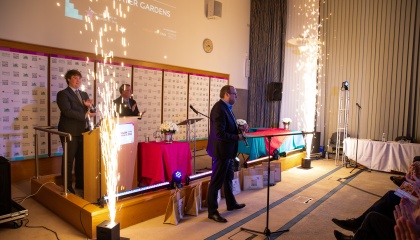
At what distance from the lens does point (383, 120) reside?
7.21 meters

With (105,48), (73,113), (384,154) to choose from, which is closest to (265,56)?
(384,154)

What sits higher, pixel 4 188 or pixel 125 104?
pixel 125 104

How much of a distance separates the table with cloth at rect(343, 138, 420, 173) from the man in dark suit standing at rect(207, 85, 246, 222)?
4491 millimetres

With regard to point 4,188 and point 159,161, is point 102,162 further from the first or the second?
point 4,188

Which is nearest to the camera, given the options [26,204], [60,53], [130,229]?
[130,229]

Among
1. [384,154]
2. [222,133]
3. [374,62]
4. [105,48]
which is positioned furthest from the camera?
[374,62]

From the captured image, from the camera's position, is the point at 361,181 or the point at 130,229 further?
the point at 361,181

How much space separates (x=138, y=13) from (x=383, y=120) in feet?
21.1

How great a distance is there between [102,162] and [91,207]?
0.54 meters

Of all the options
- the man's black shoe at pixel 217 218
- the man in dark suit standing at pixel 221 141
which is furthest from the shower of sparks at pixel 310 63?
Result: the man's black shoe at pixel 217 218

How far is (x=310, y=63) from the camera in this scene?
8422mm

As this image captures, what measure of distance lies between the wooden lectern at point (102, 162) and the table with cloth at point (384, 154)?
17.3ft

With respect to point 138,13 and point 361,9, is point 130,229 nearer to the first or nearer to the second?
point 138,13

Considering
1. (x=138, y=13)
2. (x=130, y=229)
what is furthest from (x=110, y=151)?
(x=138, y=13)
